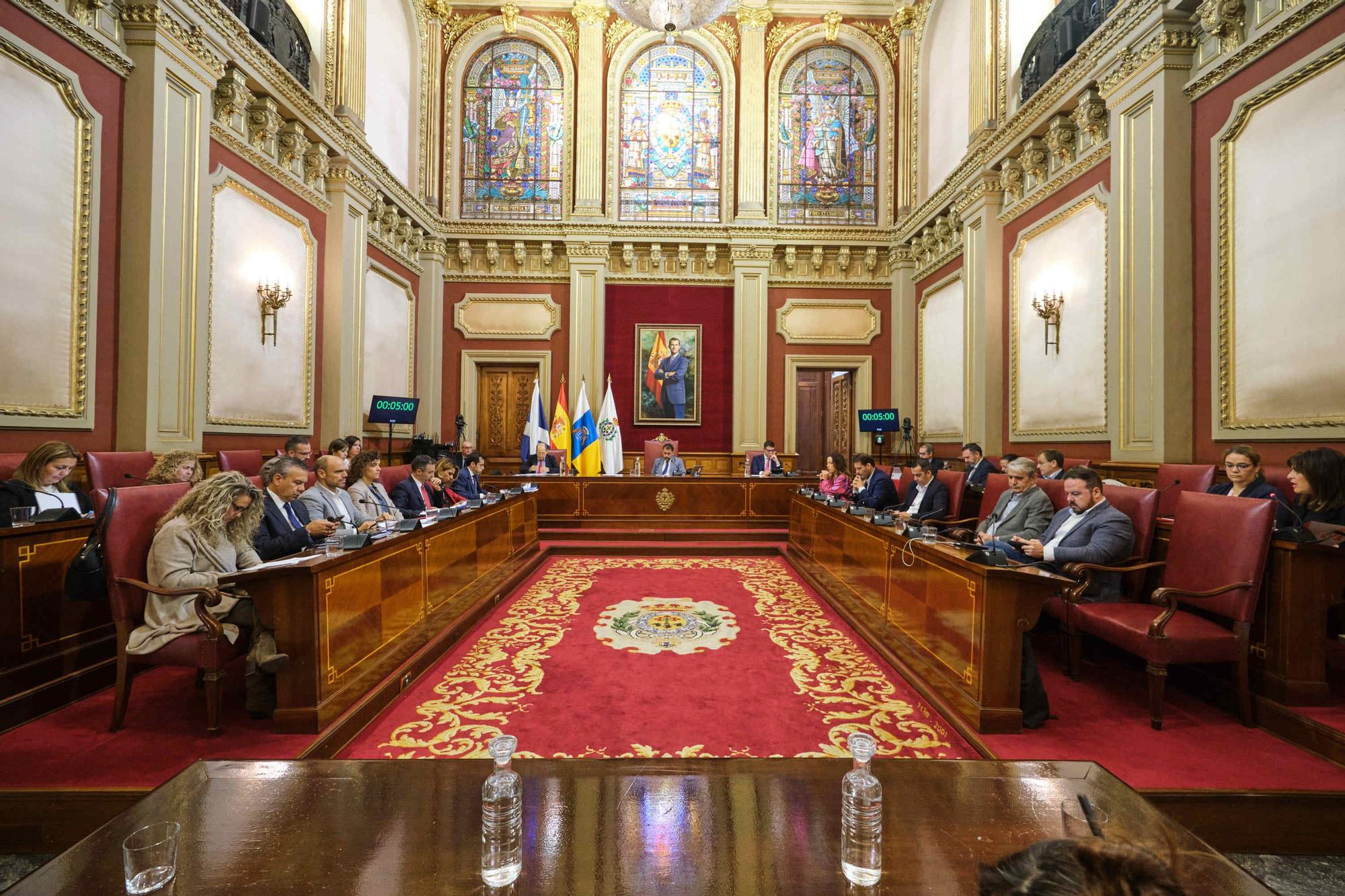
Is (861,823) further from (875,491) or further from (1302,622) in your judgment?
(875,491)

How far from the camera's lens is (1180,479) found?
163 inches

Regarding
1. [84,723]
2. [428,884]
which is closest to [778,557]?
[84,723]

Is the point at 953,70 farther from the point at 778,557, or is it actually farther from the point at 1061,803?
the point at 1061,803

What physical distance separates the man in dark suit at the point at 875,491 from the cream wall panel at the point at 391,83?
24.6ft

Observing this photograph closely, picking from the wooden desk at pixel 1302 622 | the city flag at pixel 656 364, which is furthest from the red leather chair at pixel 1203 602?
the city flag at pixel 656 364

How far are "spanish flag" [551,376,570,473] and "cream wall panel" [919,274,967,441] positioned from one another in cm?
552

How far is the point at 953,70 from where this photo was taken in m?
8.48

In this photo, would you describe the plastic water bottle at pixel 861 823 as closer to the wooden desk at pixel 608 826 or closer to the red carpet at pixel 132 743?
the wooden desk at pixel 608 826

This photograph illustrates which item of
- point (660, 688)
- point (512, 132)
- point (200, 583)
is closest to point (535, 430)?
point (512, 132)

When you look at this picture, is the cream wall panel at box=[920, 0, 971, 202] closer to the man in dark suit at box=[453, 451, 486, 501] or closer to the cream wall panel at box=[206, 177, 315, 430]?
the man in dark suit at box=[453, 451, 486, 501]

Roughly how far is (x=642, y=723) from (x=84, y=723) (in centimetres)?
241

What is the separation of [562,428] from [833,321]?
4.91 meters

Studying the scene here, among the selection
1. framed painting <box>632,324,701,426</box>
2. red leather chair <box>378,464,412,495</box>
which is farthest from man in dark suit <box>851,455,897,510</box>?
framed painting <box>632,324,701,426</box>

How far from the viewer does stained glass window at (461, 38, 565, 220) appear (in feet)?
33.1
